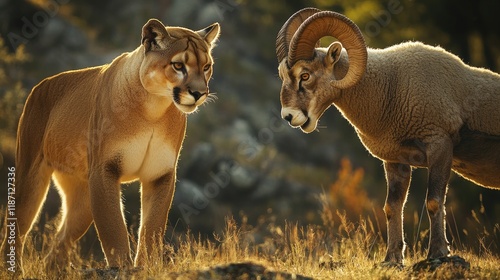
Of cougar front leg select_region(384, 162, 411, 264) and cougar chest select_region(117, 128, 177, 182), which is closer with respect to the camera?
cougar chest select_region(117, 128, 177, 182)

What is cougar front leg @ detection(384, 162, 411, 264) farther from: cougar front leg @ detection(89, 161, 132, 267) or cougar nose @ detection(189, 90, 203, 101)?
cougar front leg @ detection(89, 161, 132, 267)

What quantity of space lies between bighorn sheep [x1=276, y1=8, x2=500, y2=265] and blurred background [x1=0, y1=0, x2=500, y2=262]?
7.95 m

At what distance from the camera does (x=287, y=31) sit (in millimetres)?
10875

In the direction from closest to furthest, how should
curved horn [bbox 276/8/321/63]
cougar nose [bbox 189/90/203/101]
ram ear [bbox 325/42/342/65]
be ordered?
cougar nose [bbox 189/90/203/101] → ram ear [bbox 325/42/342/65] → curved horn [bbox 276/8/321/63]

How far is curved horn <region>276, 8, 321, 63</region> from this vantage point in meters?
10.7

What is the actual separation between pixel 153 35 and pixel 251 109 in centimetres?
2423

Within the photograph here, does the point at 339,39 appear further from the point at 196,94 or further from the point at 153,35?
the point at 153,35

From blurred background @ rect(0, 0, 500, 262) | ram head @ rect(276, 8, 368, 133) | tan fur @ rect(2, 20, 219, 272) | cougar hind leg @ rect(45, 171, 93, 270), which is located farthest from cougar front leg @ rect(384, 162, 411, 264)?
blurred background @ rect(0, 0, 500, 262)

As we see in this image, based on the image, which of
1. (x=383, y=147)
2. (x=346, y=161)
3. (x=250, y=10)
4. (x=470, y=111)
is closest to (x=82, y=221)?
(x=383, y=147)

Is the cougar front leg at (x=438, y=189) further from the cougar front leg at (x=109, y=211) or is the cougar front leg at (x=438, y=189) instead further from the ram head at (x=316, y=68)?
the cougar front leg at (x=109, y=211)

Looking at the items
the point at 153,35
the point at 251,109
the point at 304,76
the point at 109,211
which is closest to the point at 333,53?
the point at 304,76

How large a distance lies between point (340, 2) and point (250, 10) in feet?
44.5

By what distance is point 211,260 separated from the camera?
9531 millimetres

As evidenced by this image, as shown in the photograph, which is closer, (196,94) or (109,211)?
(196,94)
